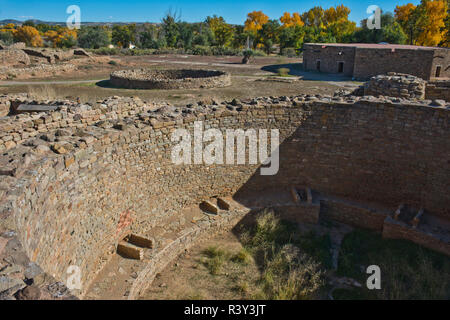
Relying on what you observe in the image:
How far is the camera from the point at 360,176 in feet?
31.2

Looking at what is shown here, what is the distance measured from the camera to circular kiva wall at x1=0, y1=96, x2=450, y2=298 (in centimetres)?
555

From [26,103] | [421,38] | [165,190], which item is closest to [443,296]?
[165,190]

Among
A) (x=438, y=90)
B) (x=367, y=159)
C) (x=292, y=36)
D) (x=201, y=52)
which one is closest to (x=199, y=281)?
(x=367, y=159)

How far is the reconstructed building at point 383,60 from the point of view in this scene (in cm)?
2459

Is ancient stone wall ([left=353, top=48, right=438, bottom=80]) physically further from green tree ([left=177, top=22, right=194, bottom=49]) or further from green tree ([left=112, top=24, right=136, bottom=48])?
green tree ([left=112, top=24, right=136, bottom=48])

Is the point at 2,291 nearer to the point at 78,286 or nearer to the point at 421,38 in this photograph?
the point at 78,286

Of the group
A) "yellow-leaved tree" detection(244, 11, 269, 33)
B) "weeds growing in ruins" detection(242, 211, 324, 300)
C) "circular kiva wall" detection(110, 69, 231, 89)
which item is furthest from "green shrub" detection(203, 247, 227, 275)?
"yellow-leaved tree" detection(244, 11, 269, 33)

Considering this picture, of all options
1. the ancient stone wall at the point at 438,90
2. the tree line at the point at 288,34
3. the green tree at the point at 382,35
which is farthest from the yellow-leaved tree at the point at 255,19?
the ancient stone wall at the point at 438,90

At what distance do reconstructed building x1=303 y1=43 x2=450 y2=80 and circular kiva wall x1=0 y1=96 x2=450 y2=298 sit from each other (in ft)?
61.0

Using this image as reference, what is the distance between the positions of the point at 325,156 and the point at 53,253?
6817mm

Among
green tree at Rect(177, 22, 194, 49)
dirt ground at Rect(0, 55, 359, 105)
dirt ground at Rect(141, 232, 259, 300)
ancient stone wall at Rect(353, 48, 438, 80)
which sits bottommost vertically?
dirt ground at Rect(141, 232, 259, 300)

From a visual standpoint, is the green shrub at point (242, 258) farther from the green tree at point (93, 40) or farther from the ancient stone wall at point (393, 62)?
the green tree at point (93, 40)

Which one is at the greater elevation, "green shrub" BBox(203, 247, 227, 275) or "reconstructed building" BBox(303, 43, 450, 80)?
"reconstructed building" BBox(303, 43, 450, 80)

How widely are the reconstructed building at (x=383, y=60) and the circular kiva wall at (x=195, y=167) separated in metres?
18.6
